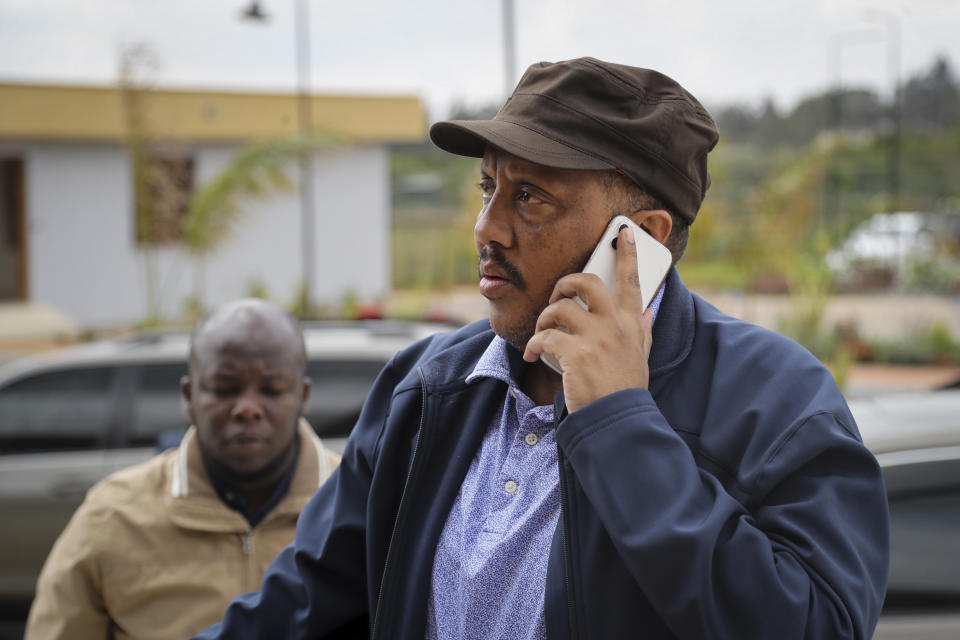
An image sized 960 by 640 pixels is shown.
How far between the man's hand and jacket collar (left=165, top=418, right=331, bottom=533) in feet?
4.72

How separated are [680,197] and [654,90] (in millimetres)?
176

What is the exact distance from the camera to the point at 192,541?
104 inches

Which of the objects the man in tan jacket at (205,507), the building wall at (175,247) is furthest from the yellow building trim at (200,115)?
the man in tan jacket at (205,507)

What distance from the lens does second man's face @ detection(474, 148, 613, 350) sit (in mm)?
1542

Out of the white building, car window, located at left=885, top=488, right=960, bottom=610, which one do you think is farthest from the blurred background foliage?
car window, located at left=885, top=488, right=960, bottom=610

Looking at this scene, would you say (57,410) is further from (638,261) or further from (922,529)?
(638,261)

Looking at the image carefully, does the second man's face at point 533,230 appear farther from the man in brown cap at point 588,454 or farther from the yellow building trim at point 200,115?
the yellow building trim at point 200,115

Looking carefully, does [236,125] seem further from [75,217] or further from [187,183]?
[75,217]

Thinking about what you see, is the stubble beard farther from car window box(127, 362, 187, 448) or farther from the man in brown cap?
car window box(127, 362, 187, 448)

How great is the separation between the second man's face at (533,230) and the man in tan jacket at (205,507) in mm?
1323

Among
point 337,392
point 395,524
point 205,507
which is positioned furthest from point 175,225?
point 395,524

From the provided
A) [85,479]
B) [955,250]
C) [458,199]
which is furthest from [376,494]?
[458,199]

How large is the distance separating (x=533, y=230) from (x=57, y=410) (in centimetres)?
487

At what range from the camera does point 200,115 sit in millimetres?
19609
